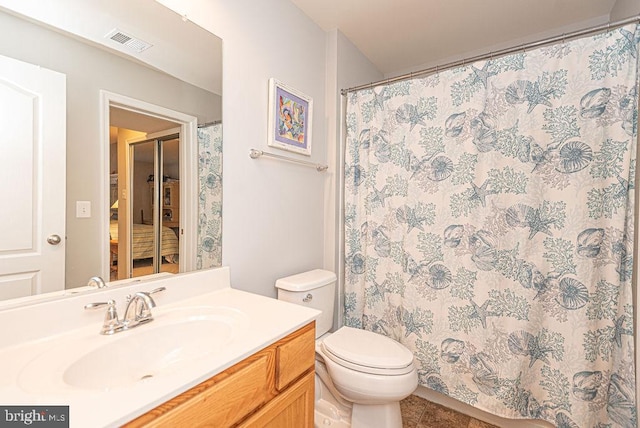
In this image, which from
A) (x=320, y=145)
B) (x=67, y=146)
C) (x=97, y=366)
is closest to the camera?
(x=97, y=366)

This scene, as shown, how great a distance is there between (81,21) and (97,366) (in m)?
1.03

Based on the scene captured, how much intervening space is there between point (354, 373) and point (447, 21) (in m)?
2.13

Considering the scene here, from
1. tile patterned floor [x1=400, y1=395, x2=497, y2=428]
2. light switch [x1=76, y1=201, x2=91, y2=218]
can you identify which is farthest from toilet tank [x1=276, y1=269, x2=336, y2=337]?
light switch [x1=76, y1=201, x2=91, y2=218]

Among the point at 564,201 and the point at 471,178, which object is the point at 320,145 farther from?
the point at 564,201

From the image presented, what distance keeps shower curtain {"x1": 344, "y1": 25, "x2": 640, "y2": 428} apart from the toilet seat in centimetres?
39

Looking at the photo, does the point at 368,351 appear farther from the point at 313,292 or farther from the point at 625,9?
the point at 625,9

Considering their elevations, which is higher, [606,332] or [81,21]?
[81,21]

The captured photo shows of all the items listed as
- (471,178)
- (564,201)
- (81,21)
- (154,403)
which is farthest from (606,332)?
(81,21)

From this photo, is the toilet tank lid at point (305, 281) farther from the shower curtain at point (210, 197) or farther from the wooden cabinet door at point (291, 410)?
the wooden cabinet door at point (291, 410)

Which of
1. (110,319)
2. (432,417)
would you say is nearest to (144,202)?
(110,319)

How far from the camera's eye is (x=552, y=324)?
4.53 feet

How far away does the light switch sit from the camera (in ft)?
2.95

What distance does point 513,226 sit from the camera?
4.82ft

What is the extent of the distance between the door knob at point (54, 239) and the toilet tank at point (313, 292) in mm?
921
